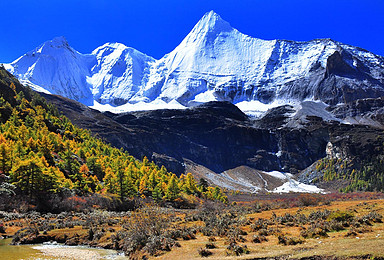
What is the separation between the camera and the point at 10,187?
43.5 metres

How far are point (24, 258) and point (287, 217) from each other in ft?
71.8

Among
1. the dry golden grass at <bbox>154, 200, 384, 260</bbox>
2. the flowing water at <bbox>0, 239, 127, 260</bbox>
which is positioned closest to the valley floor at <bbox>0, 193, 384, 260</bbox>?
the dry golden grass at <bbox>154, 200, 384, 260</bbox>

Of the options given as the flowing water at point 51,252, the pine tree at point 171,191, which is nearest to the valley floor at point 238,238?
the flowing water at point 51,252

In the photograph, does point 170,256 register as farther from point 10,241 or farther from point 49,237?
point 10,241

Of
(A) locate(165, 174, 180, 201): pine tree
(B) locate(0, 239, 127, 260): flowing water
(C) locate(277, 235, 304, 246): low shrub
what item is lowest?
(B) locate(0, 239, 127, 260): flowing water

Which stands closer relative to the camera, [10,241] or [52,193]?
[10,241]

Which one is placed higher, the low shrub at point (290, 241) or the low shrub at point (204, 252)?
the low shrub at point (290, 241)

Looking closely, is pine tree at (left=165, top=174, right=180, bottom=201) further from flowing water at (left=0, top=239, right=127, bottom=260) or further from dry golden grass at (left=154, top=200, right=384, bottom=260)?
dry golden grass at (left=154, top=200, right=384, bottom=260)

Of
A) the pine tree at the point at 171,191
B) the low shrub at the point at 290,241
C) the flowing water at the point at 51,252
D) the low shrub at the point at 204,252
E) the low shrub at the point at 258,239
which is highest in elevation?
the pine tree at the point at 171,191

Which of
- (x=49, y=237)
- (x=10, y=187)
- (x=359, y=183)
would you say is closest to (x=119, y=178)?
(x=10, y=187)

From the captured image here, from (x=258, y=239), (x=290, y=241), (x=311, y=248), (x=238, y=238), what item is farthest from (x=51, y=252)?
(x=311, y=248)

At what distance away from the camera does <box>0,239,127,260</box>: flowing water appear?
19.5m

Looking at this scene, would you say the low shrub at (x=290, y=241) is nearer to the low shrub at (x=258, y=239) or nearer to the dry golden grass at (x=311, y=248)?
the dry golden grass at (x=311, y=248)

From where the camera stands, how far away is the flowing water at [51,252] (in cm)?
1947
